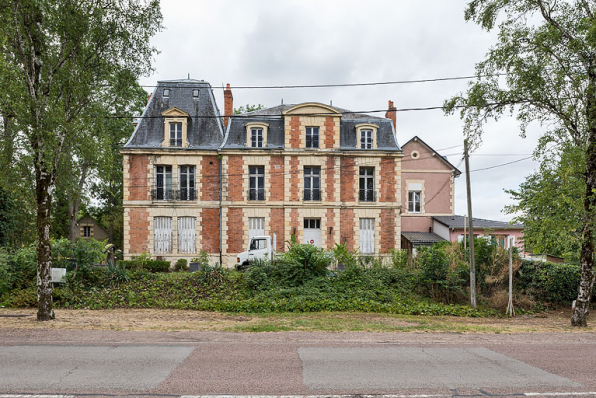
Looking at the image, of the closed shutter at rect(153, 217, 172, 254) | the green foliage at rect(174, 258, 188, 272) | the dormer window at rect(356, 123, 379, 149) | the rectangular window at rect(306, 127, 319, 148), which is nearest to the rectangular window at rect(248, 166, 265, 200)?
the rectangular window at rect(306, 127, 319, 148)

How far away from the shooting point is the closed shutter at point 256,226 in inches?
973

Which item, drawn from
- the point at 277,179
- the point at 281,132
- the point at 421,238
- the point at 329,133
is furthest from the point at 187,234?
the point at 421,238

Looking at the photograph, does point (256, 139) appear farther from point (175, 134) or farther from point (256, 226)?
point (256, 226)

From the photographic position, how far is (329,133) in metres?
25.0

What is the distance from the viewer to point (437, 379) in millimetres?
6117

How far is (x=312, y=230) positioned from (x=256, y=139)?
657cm

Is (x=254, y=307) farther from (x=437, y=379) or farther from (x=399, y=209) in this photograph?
(x=399, y=209)

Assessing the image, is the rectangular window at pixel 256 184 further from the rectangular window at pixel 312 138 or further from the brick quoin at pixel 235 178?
the rectangular window at pixel 312 138

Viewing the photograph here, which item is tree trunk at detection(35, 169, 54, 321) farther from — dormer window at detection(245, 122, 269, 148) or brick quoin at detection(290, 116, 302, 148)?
brick quoin at detection(290, 116, 302, 148)

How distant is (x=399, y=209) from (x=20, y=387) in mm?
22386

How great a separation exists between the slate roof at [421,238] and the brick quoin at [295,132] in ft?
34.8

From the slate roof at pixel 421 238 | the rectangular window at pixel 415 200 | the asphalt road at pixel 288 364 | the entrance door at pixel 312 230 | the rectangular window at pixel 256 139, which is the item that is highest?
the rectangular window at pixel 256 139

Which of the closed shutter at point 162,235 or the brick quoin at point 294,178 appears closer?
the closed shutter at point 162,235

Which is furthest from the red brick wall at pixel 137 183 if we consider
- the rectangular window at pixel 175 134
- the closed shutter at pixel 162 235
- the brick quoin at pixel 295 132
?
the brick quoin at pixel 295 132
